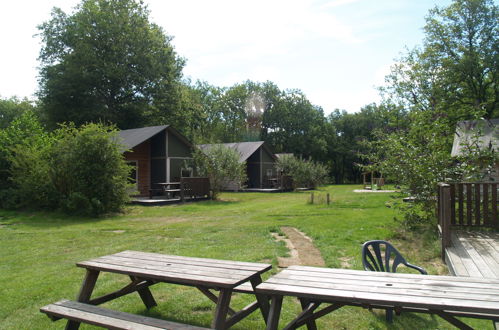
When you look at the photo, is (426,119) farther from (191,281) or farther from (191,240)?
(191,281)

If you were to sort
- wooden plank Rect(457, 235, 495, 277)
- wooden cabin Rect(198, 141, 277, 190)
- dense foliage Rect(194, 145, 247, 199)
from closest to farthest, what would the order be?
wooden plank Rect(457, 235, 495, 277) → dense foliage Rect(194, 145, 247, 199) → wooden cabin Rect(198, 141, 277, 190)

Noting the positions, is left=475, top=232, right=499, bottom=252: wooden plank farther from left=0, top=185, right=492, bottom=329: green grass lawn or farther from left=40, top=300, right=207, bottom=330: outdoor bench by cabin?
left=40, top=300, right=207, bottom=330: outdoor bench by cabin

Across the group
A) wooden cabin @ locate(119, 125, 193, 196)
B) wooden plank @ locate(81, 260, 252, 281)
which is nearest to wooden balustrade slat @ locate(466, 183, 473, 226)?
wooden plank @ locate(81, 260, 252, 281)

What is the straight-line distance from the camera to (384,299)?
2.28 meters

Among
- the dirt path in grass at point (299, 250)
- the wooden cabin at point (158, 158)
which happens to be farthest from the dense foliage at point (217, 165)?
the dirt path in grass at point (299, 250)

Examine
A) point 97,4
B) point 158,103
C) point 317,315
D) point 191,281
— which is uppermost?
point 97,4

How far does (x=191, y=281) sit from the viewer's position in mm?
2910

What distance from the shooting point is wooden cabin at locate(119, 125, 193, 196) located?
2147 cm

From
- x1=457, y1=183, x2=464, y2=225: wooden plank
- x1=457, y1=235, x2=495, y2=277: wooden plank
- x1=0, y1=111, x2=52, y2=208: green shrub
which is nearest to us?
x1=457, y1=235, x2=495, y2=277: wooden plank

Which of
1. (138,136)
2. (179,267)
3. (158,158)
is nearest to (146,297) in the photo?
(179,267)

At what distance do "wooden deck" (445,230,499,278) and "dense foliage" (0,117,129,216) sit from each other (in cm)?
1105

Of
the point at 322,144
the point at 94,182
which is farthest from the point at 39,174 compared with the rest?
the point at 322,144

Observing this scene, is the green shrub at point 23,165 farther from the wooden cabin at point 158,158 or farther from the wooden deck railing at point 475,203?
the wooden deck railing at point 475,203

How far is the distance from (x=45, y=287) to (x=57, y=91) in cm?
3087
